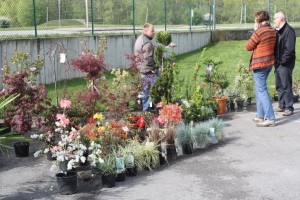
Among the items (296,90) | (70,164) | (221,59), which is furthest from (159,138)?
(221,59)

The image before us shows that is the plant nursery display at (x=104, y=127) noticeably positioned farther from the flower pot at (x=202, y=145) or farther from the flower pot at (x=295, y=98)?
the flower pot at (x=295, y=98)

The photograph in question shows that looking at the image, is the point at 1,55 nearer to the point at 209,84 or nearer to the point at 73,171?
the point at 209,84

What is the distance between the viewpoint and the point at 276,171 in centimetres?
611

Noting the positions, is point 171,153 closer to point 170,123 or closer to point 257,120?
point 170,123

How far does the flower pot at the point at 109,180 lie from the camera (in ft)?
18.4

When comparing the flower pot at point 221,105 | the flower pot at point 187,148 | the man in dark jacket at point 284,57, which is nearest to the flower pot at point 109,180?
the flower pot at point 187,148

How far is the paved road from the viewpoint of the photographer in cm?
536

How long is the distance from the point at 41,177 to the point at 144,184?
54.1 inches

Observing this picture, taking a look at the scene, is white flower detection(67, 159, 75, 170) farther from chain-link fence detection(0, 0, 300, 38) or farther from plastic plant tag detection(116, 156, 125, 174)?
chain-link fence detection(0, 0, 300, 38)

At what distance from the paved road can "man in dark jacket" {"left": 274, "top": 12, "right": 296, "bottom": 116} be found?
72.6 inches

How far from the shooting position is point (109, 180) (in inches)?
221

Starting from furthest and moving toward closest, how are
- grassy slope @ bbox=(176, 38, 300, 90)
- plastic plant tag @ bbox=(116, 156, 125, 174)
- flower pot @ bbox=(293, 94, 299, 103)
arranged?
grassy slope @ bbox=(176, 38, 300, 90) < flower pot @ bbox=(293, 94, 299, 103) < plastic plant tag @ bbox=(116, 156, 125, 174)

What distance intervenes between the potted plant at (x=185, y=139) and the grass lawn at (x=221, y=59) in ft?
17.2

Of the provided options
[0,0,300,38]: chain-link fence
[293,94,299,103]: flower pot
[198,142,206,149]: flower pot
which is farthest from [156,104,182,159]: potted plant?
[0,0,300,38]: chain-link fence
